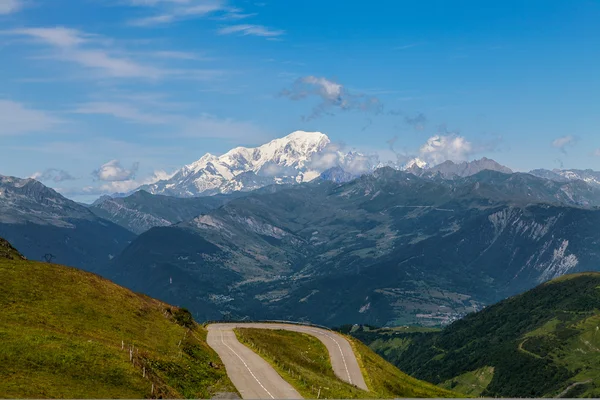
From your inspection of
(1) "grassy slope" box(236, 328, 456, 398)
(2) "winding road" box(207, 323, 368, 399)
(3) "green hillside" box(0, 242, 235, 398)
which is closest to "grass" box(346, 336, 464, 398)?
(1) "grassy slope" box(236, 328, 456, 398)

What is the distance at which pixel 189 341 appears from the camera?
11256cm

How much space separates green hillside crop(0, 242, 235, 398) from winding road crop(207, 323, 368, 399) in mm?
3128

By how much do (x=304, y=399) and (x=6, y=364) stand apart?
35.8 metres

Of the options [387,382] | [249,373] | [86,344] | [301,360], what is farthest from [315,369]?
[86,344]

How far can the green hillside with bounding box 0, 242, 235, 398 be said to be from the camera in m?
71.1

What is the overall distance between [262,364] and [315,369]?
730 inches

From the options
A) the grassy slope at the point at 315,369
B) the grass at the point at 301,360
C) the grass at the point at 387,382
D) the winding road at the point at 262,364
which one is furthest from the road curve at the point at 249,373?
the grass at the point at 387,382

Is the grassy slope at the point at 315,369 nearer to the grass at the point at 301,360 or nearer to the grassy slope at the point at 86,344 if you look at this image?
the grass at the point at 301,360

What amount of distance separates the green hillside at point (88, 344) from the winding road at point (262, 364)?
3128 mm

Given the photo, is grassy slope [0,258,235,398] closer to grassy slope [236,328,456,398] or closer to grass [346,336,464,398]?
grassy slope [236,328,456,398]

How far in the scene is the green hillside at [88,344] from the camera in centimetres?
7106

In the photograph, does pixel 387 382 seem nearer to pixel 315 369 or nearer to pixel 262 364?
pixel 315 369

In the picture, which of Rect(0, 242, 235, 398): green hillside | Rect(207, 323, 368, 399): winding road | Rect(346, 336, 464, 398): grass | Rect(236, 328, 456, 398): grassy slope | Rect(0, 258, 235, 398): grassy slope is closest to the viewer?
Rect(0, 258, 235, 398): grassy slope

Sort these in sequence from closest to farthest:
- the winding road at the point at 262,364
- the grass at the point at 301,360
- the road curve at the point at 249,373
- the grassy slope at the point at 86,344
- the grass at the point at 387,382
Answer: the grassy slope at the point at 86,344, the road curve at the point at 249,373, the winding road at the point at 262,364, the grass at the point at 301,360, the grass at the point at 387,382
